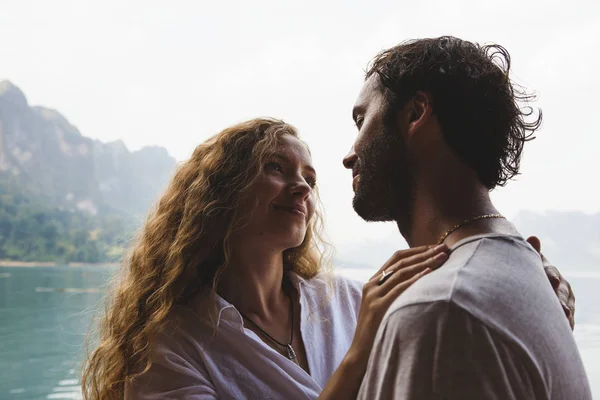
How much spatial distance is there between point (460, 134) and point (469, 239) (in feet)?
0.59

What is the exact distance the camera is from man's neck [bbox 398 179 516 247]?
820 millimetres

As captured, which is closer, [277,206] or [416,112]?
[416,112]

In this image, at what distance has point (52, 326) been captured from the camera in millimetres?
5176

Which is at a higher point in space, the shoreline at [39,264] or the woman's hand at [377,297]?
the woman's hand at [377,297]

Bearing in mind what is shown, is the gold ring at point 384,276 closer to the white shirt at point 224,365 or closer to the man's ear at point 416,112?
the man's ear at point 416,112

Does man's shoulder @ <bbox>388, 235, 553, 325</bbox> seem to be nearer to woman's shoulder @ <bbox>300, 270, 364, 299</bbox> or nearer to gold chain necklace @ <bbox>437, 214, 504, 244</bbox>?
gold chain necklace @ <bbox>437, 214, 504, 244</bbox>

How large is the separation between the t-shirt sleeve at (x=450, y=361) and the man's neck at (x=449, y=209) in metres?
0.19

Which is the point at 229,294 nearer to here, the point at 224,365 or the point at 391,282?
the point at 224,365

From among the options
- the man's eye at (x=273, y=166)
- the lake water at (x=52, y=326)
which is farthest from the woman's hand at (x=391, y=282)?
the lake water at (x=52, y=326)

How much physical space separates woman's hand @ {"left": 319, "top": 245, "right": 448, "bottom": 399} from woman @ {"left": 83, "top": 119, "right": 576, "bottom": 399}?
29 centimetres

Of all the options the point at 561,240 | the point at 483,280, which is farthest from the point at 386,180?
the point at 561,240

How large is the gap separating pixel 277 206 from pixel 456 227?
2.30 ft

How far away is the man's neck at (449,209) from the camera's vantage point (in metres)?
0.82

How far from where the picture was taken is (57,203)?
8656 mm
